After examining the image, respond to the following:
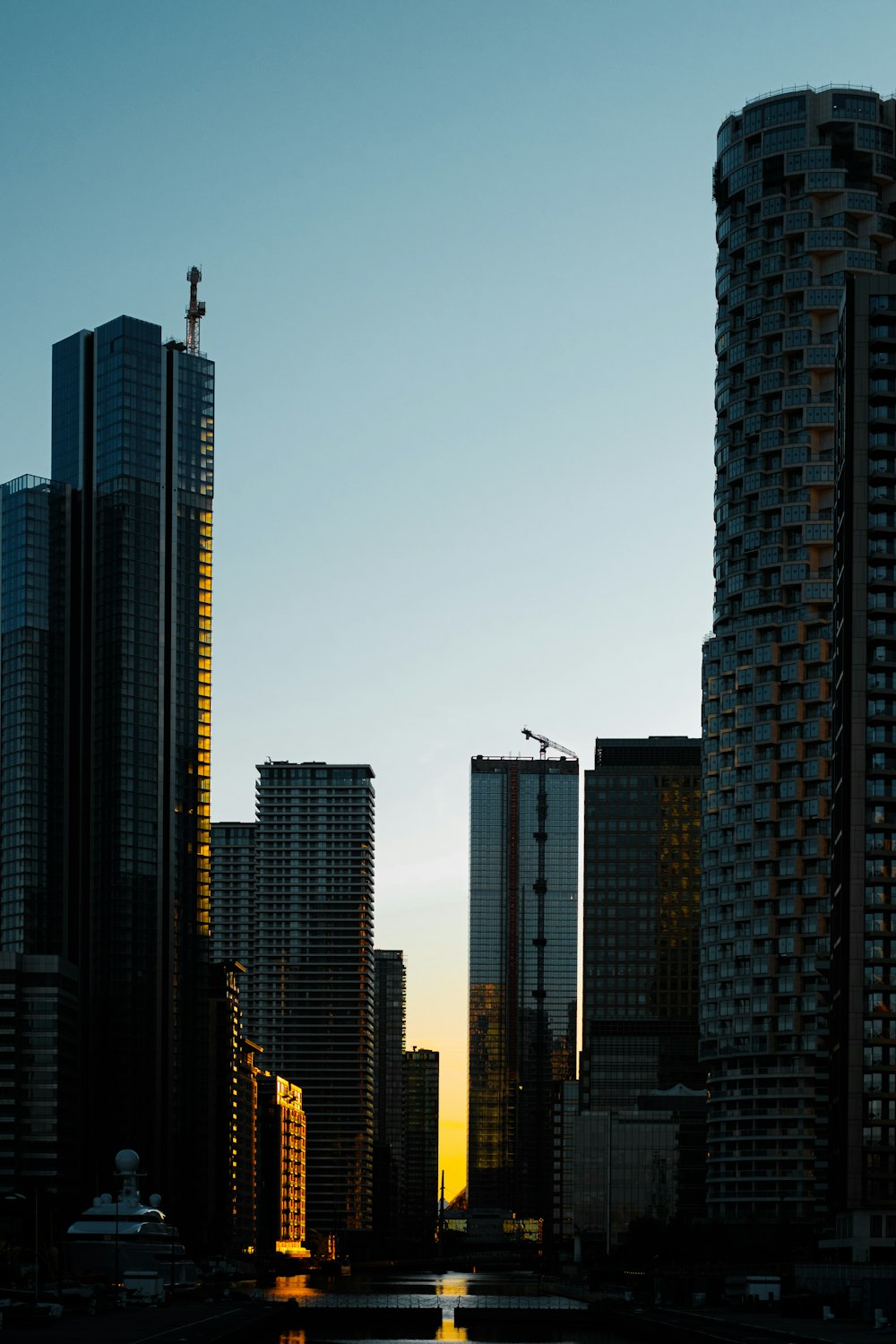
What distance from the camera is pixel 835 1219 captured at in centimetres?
17050

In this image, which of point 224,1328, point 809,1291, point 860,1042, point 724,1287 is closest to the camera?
point 224,1328

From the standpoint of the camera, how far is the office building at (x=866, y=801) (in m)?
162

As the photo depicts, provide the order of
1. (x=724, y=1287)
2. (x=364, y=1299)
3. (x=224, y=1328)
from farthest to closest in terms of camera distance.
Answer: (x=364, y=1299) < (x=724, y=1287) < (x=224, y=1328)

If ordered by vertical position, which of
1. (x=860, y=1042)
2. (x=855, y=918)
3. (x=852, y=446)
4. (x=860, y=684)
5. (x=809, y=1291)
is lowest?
(x=809, y=1291)

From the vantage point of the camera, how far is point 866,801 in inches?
6476

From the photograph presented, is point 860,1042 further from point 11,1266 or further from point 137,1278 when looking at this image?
point 11,1266

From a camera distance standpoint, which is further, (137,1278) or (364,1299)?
(364,1299)

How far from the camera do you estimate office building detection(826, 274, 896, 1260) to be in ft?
530

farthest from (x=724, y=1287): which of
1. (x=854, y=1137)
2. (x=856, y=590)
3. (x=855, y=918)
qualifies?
(x=856, y=590)

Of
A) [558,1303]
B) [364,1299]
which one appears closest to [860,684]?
[558,1303]

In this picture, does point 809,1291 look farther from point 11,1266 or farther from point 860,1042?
point 11,1266

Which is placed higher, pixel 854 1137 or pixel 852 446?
pixel 852 446

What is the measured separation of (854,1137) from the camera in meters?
161

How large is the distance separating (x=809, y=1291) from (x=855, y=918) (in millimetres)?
37976
